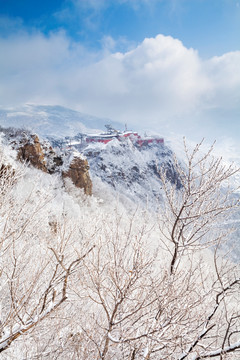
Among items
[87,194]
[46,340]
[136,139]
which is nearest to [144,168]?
[136,139]

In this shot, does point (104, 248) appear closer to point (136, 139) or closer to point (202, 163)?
point (202, 163)

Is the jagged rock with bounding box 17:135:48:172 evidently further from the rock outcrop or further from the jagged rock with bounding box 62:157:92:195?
the jagged rock with bounding box 62:157:92:195

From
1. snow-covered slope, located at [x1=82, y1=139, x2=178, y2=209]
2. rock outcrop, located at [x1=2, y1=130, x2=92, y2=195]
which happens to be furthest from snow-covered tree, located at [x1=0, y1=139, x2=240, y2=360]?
snow-covered slope, located at [x1=82, y1=139, x2=178, y2=209]

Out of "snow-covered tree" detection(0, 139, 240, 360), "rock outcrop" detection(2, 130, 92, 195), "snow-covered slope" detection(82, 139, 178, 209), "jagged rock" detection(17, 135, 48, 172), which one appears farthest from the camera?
"snow-covered slope" detection(82, 139, 178, 209)

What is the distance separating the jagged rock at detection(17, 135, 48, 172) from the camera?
78.3 feet

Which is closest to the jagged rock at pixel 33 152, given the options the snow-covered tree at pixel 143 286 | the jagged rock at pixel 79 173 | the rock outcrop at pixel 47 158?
the rock outcrop at pixel 47 158

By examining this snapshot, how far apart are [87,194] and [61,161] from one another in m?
6.27

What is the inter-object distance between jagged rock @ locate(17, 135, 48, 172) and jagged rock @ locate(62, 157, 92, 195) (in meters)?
3.81

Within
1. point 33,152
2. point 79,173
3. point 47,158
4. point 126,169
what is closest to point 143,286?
point 33,152

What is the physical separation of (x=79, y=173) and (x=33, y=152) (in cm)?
714

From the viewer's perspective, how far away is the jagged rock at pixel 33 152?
939 inches

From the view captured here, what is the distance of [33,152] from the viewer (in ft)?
79.9

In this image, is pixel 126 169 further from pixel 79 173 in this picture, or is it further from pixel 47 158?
pixel 47 158

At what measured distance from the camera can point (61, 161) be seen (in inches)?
1118
